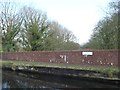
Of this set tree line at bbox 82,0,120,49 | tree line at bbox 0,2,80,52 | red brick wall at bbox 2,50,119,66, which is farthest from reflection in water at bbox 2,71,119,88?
tree line at bbox 0,2,80,52

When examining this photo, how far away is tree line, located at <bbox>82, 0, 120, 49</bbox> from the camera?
71.2 ft

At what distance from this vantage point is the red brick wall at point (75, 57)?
2039 cm

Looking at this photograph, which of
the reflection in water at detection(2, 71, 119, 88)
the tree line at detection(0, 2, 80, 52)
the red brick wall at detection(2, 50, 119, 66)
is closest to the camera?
the reflection in water at detection(2, 71, 119, 88)

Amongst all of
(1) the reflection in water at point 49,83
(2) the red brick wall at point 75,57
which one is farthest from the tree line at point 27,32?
(1) the reflection in water at point 49,83

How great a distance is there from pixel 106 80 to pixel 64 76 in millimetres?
4041

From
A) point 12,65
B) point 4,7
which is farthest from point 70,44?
point 12,65

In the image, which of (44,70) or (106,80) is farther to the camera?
(44,70)

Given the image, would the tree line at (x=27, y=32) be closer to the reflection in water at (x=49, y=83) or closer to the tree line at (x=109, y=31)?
the tree line at (x=109, y=31)

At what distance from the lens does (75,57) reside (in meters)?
23.6

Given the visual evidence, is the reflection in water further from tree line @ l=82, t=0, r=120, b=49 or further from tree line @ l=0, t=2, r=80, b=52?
tree line @ l=0, t=2, r=80, b=52

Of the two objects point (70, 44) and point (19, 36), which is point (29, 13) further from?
point (70, 44)

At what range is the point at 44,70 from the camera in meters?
22.6

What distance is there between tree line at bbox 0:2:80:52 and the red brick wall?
5.19m

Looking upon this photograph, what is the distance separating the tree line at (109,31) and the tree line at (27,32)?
7.34 meters
